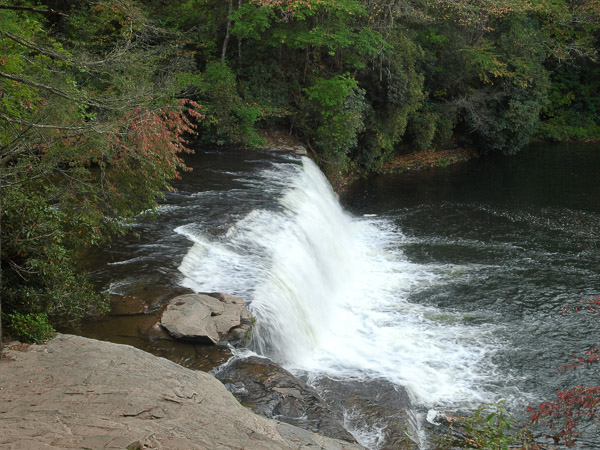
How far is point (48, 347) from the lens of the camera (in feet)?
20.4

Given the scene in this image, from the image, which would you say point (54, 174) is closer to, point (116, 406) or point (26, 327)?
point (26, 327)

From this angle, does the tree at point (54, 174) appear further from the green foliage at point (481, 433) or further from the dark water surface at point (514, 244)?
the dark water surface at point (514, 244)

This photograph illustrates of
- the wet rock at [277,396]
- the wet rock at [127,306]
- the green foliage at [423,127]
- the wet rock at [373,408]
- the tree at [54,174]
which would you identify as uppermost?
the green foliage at [423,127]

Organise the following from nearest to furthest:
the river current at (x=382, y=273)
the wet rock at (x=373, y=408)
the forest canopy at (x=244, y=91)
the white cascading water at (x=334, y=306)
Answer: the wet rock at (x=373, y=408) → the forest canopy at (x=244, y=91) → the white cascading water at (x=334, y=306) → the river current at (x=382, y=273)

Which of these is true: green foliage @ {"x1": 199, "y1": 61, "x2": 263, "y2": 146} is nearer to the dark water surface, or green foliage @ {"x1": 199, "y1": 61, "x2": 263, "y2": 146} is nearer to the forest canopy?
the forest canopy

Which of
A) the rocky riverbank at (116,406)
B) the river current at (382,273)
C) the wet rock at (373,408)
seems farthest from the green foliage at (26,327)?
the wet rock at (373,408)

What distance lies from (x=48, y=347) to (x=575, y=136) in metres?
32.9

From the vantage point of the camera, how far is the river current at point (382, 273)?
29.7 ft

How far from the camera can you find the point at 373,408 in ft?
24.9

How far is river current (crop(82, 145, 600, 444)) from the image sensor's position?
9.05m

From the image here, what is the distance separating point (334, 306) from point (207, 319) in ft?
13.7

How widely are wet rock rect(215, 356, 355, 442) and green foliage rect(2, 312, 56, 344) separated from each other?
2.13 metres

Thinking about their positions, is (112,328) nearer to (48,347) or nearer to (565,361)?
(48,347)

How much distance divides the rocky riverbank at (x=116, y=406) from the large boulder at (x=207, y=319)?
128 centimetres
